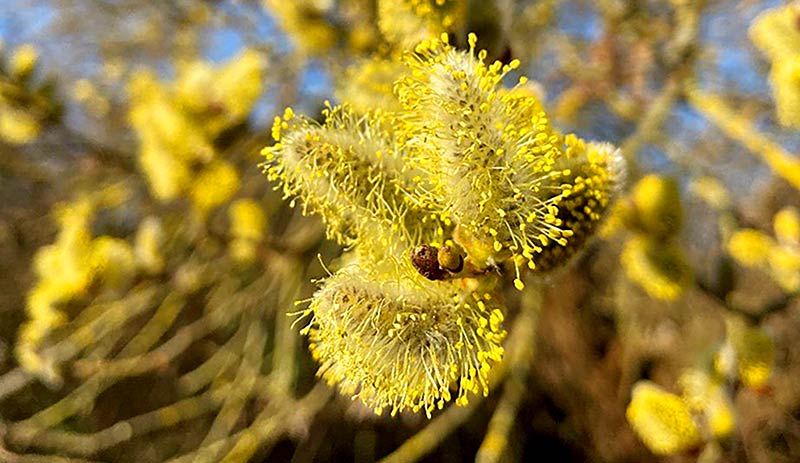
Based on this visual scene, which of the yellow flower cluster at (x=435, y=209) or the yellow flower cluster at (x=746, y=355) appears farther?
the yellow flower cluster at (x=746, y=355)

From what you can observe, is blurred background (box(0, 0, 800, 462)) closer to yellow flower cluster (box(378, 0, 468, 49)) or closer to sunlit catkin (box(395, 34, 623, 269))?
yellow flower cluster (box(378, 0, 468, 49))

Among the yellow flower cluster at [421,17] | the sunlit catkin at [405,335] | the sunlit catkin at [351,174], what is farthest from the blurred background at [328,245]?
the sunlit catkin at [405,335]

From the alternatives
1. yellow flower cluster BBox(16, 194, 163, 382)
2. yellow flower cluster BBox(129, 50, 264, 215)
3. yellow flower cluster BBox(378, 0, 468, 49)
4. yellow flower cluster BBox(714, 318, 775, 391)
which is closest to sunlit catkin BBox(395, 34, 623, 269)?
yellow flower cluster BBox(378, 0, 468, 49)

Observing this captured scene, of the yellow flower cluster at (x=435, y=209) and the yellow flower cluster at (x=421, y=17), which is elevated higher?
the yellow flower cluster at (x=421, y=17)

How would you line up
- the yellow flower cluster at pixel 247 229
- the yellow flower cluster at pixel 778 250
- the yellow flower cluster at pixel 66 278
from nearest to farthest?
the yellow flower cluster at pixel 778 250
the yellow flower cluster at pixel 66 278
the yellow flower cluster at pixel 247 229

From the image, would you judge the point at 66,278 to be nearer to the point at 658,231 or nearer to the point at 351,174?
the point at 351,174

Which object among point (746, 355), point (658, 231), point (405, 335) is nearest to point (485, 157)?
point (405, 335)

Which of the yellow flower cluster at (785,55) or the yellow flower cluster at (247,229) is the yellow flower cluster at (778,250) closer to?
the yellow flower cluster at (785,55)
